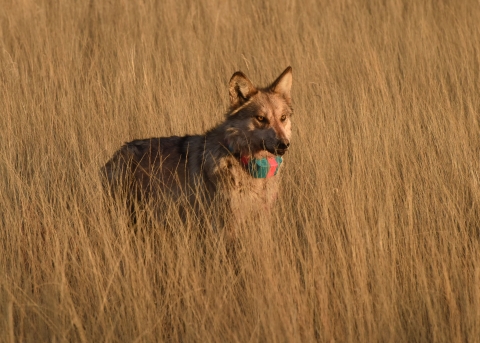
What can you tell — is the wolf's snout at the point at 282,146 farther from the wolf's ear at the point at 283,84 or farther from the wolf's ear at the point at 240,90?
the wolf's ear at the point at 283,84

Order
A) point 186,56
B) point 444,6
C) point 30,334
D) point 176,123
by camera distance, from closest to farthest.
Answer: point 30,334, point 176,123, point 186,56, point 444,6

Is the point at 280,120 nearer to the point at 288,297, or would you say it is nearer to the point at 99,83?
the point at 288,297

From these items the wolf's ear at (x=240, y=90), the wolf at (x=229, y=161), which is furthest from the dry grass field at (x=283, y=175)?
the wolf's ear at (x=240, y=90)

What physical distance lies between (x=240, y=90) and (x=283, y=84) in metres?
0.35

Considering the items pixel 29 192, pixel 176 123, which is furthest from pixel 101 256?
pixel 176 123

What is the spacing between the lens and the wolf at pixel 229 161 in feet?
12.9

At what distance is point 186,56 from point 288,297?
4085 mm

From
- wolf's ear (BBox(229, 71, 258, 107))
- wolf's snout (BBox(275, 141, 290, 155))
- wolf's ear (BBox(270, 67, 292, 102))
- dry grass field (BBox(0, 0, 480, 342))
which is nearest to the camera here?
dry grass field (BBox(0, 0, 480, 342))

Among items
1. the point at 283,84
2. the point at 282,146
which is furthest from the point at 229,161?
the point at 283,84

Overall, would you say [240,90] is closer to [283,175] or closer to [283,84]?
[283,84]

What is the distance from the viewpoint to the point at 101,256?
3281mm

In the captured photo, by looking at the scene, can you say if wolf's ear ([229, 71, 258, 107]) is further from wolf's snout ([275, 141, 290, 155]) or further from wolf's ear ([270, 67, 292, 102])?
wolf's snout ([275, 141, 290, 155])

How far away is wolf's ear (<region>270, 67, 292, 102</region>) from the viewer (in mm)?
4309

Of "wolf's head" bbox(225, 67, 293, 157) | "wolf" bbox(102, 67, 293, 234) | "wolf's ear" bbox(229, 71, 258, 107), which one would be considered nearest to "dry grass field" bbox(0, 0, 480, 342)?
"wolf" bbox(102, 67, 293, 234)
